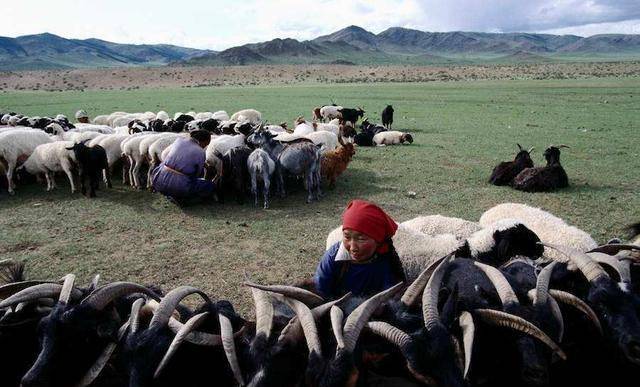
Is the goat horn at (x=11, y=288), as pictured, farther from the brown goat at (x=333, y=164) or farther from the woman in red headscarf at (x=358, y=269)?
the brown goat at (x=333, y=164)

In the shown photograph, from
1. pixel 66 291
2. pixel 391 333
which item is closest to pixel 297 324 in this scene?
pixel 391 333

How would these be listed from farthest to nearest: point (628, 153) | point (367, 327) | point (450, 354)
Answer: point (628, 153)
point (367, 327)
point (450, 354)

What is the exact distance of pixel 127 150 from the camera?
1041cm

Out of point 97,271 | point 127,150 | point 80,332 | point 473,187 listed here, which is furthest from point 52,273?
point 473,187

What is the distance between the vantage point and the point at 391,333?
2852mm

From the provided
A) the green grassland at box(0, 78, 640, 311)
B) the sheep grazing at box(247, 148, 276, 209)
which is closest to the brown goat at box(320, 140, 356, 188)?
the green grassland at box(0, 78, 640, 311)

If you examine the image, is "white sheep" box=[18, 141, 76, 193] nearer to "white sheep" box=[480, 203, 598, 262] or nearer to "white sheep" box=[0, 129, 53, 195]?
"white sheep" box=[0, 129, 53, 195]

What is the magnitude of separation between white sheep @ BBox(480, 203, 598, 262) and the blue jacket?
2.20m

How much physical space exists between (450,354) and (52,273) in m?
5.60

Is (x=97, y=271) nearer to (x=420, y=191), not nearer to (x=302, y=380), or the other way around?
(x=302, y=380)

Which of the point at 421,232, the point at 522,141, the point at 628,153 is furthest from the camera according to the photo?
the point at 522,141

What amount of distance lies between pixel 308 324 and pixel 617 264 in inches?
96.2

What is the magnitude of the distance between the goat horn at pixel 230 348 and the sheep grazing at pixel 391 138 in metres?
13.2

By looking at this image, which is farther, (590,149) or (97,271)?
(590,149)
